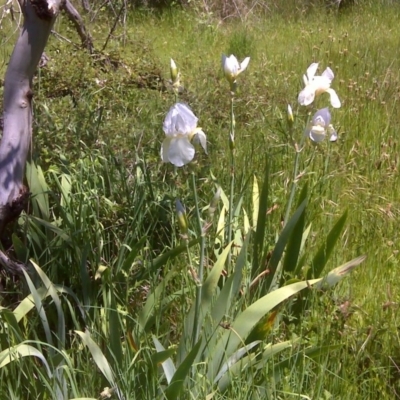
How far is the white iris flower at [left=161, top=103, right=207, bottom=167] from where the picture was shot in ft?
5.00

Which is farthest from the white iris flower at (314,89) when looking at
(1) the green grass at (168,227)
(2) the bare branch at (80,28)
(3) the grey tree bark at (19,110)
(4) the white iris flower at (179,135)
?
(2) the bare branch at (80,28)

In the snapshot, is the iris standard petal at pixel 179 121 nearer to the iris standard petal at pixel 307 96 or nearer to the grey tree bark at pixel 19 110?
the iris standard petal at pixel 307 96

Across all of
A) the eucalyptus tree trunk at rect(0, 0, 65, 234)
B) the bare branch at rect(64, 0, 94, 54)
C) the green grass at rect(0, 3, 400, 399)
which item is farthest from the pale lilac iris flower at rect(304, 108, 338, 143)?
the bare branch at rect(64, 0, 94, 54)

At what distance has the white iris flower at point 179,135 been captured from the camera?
1.52 meters

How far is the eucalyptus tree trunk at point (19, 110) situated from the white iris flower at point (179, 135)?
872 millimetres

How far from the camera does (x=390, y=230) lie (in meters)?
2.59

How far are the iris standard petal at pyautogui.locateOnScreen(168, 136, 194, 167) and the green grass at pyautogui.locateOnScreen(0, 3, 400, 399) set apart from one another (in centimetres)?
8

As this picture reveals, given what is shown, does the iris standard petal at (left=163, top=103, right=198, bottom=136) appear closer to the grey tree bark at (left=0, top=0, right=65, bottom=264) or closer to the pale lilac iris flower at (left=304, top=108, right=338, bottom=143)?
the pale lilac iris flower at (left=304, top=108, right=338, bottom=143)

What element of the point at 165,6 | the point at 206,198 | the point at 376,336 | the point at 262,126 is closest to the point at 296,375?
the point at 376,336

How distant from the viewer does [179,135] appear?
1544mm

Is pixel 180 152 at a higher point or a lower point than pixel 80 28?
lower

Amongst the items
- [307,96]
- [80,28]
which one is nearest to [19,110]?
[307,96]

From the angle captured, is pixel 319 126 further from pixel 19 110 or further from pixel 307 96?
pixel 19 110

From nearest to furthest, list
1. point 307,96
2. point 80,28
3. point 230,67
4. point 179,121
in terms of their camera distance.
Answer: point 179,121 < point 230,67 < point 307,96 < point 80,28
